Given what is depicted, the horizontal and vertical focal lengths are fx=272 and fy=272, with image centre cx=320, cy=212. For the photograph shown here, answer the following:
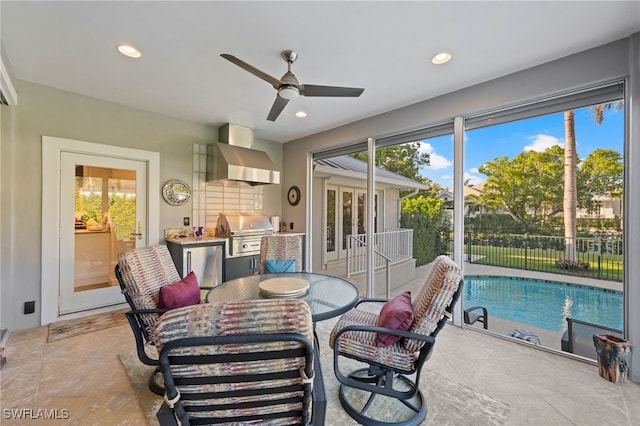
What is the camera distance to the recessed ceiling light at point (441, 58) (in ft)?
7.95

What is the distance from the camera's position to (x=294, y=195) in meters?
5.24

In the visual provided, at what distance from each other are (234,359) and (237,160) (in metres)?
3.66

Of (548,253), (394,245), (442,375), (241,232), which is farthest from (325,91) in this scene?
(394,245)

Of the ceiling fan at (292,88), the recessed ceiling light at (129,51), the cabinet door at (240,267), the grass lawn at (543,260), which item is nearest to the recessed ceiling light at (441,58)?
the ceiling fan at (292,88)

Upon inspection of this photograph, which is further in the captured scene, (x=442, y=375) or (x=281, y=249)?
(x=281, y=249)

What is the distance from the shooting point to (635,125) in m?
2.12

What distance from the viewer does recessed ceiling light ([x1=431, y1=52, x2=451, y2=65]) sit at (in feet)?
7.95

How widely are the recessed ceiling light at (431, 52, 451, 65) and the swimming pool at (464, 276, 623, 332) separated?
2.41 meters

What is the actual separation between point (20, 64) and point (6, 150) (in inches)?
36.3

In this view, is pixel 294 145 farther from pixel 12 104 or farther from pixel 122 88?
pixel 12 104

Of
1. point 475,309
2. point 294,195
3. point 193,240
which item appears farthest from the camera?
point 294,195

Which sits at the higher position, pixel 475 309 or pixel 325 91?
pixel 325 91

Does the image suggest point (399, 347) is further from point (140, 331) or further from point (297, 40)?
point (297, 40)

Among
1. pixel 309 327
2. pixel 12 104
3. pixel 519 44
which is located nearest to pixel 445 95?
pixel 519 44
